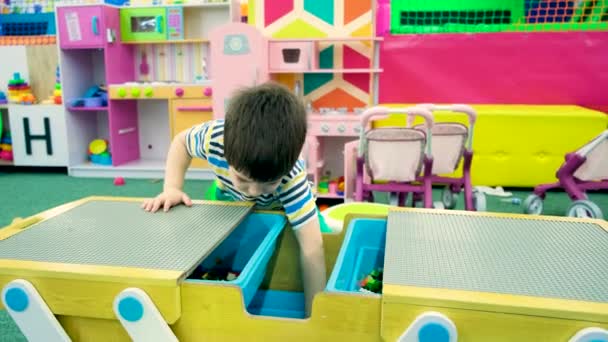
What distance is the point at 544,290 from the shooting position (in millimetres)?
599

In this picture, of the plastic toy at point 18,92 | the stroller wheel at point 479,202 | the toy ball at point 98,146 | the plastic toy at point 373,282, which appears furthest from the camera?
the toy ball at point 98,146

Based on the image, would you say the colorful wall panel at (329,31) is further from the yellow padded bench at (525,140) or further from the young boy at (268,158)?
the young boy at (268,158)

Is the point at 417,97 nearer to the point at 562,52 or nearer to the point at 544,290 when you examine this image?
the point at 562,52

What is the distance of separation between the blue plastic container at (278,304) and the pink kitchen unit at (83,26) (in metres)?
2.91

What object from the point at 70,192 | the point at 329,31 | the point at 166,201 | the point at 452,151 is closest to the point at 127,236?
the point at 166,201

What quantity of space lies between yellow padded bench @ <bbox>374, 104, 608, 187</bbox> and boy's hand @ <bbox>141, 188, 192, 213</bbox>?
2331 millimetres

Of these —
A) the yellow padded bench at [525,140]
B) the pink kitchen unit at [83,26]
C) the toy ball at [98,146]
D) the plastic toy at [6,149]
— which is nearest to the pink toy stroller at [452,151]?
the yellow padded bench at [525,140]

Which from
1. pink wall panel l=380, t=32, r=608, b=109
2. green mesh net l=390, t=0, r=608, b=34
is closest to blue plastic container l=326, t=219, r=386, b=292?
pink wall panel l=380, t=32, r=608, b=109

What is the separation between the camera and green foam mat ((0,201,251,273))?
0.70 m

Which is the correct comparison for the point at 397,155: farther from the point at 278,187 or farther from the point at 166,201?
the point at 166,201

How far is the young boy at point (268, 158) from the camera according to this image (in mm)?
853

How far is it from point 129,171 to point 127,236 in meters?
3.00

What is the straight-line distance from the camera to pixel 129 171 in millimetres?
3629

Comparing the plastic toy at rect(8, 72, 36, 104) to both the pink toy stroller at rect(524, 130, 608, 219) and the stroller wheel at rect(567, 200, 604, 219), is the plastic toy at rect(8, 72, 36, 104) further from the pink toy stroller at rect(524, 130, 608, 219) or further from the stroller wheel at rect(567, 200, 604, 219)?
the stroller wheel at rect(567, 200, 604, 219)
